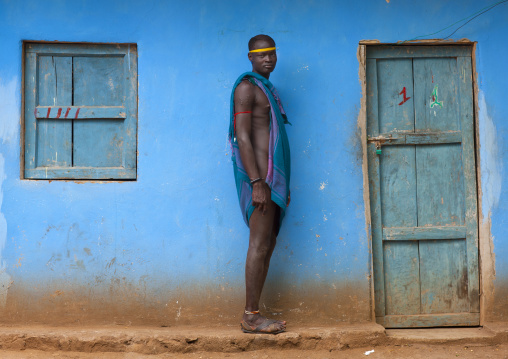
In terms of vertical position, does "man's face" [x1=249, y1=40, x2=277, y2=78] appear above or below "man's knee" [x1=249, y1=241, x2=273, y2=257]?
above

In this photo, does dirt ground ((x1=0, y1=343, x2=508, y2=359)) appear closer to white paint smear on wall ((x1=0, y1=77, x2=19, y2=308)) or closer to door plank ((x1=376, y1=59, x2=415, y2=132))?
white paint smear on wall ((x1=0, y1=77, x2=19, y2=308))

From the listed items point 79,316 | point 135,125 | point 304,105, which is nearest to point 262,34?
point 304,105

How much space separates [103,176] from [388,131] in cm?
208

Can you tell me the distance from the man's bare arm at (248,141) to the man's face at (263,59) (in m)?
0.17

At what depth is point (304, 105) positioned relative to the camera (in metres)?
3.72

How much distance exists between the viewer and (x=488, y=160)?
3727mm

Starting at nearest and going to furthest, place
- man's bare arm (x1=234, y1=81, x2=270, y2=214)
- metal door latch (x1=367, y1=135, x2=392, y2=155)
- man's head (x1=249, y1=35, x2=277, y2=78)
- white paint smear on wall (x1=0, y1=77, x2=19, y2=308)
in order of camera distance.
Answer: man's bare arm (x1=234, y1=81, x2=270, y2=214)
man's head (x1=249, y1=35, x2=277, y2=78)
white paint smear on wall (x1=0, y1=77, x2=19, y2=308)
metal door latch (x1=367, y1=135, x2=392, y2=155)

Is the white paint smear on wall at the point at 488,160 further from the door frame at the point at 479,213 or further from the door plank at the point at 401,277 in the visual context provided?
the door plank at the point at 401,277

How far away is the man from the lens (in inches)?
131

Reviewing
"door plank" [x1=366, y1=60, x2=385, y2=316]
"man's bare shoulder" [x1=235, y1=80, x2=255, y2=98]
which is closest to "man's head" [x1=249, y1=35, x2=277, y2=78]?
"man's bare shoulder" [x1=235, y1=80, x2=255, y2=98]

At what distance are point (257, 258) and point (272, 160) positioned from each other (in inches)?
25.4

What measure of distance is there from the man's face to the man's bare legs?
0.88 m

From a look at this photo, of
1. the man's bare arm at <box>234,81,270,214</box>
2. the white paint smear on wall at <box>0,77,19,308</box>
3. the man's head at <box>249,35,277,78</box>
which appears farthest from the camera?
the white paint smear on wall at <box>0,77,19,308</box>

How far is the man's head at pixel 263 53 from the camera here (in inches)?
135
